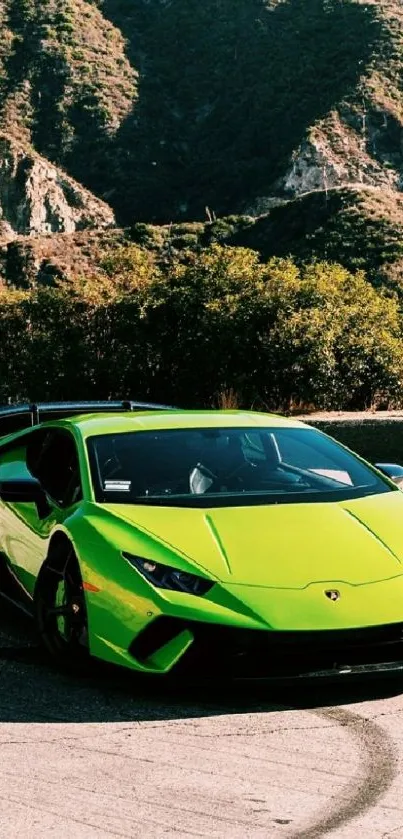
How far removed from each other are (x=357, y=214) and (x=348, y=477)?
59.5 meters

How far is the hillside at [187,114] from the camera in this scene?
83.2 meters

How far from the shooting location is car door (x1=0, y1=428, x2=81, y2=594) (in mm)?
6180

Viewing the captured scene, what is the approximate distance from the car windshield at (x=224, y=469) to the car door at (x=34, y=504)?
26cm

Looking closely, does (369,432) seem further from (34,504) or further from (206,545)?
(206,545)

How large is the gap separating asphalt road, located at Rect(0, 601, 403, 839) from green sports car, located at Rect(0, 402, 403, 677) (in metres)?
0.21

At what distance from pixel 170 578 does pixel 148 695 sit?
542mm

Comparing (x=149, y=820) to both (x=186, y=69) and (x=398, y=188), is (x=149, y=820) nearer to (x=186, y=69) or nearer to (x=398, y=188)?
(x=398, y=188)

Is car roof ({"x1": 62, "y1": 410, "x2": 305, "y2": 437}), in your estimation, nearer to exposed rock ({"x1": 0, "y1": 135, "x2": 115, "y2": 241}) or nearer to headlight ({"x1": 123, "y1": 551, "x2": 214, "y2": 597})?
headlight ({"x1": 123, "y1": 551, "x2": 214, "y2": 597})

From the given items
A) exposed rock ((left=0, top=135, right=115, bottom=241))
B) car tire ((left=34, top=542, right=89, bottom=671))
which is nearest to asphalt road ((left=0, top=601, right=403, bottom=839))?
car tire ((left=34, top=542, right=89, bottom=671))

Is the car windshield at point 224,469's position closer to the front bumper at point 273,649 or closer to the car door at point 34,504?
the car door at point 34,504

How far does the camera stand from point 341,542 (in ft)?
17.8

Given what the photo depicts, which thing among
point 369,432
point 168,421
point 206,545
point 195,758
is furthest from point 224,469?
point 369,432

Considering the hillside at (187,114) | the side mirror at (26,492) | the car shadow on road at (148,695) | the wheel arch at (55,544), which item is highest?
the hillside at (187,114)

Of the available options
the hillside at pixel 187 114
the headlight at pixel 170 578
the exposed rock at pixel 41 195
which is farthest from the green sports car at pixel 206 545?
the exposed rock at pixel 41 195
